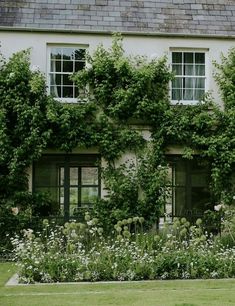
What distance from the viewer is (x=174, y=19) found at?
57.6 ft

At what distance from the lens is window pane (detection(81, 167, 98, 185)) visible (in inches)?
662

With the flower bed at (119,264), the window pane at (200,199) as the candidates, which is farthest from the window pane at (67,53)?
the flower bed at (119,264)

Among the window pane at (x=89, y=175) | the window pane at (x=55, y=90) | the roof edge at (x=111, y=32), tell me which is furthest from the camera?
the window pane at (x=55, y=90)

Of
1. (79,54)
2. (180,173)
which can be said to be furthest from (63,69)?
(180,173)

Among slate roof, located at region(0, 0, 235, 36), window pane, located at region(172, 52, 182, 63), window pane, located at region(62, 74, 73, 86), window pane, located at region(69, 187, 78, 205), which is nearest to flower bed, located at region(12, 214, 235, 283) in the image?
window pane, located at region(69, 187, 78, 205)

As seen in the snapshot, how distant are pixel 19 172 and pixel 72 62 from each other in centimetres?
341

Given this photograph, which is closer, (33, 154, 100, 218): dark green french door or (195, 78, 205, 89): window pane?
(33, 154, 100, 218): dark green french door

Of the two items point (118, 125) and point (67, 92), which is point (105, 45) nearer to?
point (67, 92)

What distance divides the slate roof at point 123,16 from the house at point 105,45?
0.09ft

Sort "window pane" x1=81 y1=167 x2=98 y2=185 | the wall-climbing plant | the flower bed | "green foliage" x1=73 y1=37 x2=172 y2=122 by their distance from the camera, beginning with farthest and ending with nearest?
1. "window pane" x1=81 y1=167 x2=98 y2=185
2. "green foliage" x1=73 y1=37 x2=172 y2=122
3. the wall-climbing plant
4. the flower bed

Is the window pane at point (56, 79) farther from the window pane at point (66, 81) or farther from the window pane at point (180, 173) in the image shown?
the window pane at point (180, 173)

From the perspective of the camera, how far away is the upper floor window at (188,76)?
56.7ft

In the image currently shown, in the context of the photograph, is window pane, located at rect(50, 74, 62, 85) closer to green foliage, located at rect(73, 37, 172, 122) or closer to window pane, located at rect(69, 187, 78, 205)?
green foliage, located at rect(73, 37, 172, 122)

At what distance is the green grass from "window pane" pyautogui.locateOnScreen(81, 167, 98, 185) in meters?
5.52
